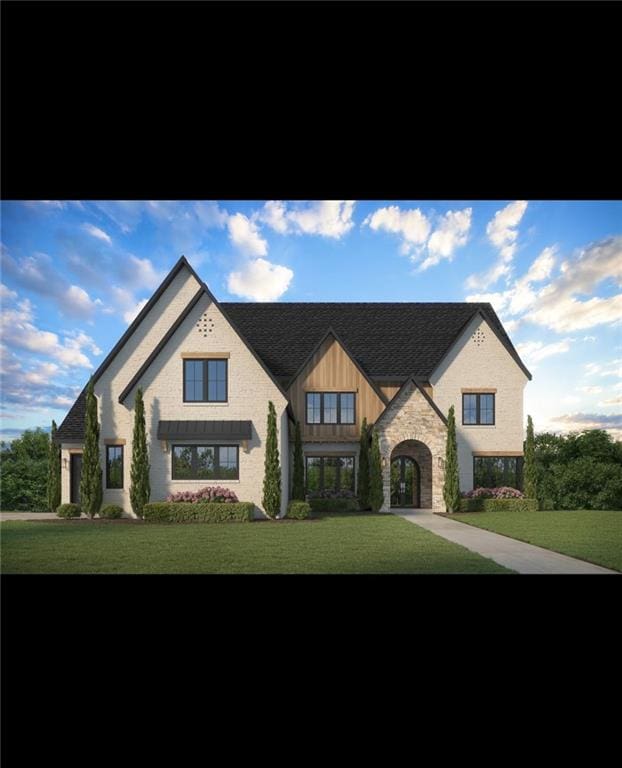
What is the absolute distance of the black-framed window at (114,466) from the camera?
21656 mm

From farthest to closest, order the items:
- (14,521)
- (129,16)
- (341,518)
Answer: (341,518) < (14,521) < (129,16)

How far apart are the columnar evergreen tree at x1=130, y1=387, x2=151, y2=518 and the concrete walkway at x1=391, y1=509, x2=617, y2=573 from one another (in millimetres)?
9157

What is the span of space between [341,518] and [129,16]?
62.7 ft

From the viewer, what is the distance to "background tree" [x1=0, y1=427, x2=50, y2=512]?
3334 cm

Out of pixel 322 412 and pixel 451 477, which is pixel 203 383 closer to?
pixel 322 412

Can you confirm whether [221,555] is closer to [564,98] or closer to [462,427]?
[564,98]

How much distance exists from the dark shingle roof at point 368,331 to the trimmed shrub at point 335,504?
5.61m

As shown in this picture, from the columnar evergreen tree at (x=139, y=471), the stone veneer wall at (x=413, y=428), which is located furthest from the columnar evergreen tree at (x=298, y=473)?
the columnar evergreen tree at (x=139, y=471)

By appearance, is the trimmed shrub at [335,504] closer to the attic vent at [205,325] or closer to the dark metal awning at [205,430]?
the dark metal awning at [205,430]

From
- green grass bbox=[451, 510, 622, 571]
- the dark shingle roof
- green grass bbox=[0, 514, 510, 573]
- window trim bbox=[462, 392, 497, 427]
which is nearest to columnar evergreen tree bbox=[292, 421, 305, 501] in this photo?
the dark shingle roof
